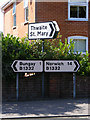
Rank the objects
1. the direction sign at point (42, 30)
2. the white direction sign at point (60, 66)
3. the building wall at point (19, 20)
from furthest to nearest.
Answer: the building wall at point (19, 20), the white direction sign at point (60, 66), the direction sign at point (42, 30)

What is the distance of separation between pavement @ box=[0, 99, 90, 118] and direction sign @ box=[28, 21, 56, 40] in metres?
2.79

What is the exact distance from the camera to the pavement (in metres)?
8.93

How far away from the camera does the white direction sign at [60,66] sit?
1195cm

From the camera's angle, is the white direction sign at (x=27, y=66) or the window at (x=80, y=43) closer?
the white direction sign at (x=27, y=66)

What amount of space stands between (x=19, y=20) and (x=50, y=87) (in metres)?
9.08

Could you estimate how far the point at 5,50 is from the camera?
12117mm

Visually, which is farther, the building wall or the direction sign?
the building wall

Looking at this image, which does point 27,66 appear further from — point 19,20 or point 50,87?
point 19,20

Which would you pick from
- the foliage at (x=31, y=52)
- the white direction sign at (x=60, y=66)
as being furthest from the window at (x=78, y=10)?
the white direction sign at (x=60, y=66)

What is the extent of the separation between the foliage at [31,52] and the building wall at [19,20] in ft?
10.6

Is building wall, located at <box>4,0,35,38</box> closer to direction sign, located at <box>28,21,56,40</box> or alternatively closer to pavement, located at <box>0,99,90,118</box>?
direction sign, located at <box>28,21,56,40</box>

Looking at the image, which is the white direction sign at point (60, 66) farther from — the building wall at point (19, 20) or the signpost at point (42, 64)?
the building wall at point (19, 20)

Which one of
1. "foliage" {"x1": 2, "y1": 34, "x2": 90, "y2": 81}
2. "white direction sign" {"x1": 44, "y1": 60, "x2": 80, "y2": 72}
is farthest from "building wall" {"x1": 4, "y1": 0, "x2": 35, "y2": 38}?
"white direction sign" {"x1": 44, "y1": 60, "x2": 80, "y2": 72}

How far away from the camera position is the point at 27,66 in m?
11.9
